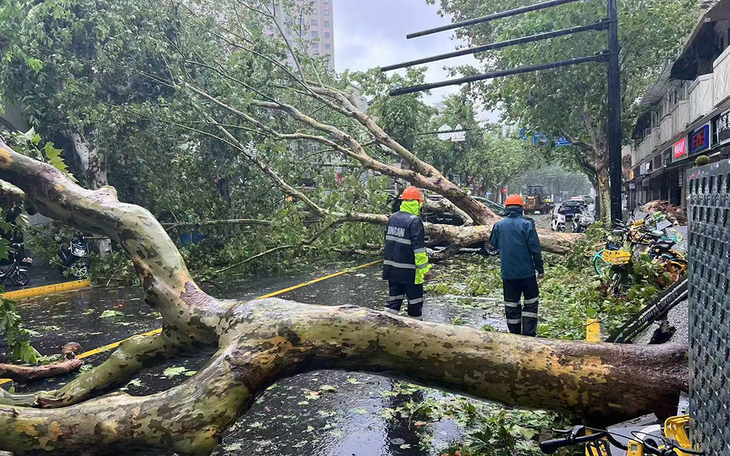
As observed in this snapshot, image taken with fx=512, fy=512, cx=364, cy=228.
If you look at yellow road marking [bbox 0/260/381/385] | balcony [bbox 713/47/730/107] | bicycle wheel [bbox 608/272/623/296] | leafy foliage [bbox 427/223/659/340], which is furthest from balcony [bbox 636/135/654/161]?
bicycle wheel [bbox 608/272/623/296]

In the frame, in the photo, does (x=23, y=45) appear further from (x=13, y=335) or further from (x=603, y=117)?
(x=603, y=117)

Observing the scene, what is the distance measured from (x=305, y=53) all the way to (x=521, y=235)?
33.4 feet

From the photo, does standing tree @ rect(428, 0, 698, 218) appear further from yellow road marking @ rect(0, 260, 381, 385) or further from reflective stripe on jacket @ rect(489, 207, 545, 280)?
reflective stripe on jacket @ rect(489, 207, 545, 280)

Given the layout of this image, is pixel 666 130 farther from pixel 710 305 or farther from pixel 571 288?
pixel 710 305

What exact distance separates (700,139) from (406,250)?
1491 cm

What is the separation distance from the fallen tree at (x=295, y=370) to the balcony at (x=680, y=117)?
1960 centimetres

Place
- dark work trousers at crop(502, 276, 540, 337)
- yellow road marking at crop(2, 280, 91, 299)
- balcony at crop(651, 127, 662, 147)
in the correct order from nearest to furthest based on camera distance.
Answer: dark work trousers at crop(502, 276, 540, 337)
yellow road marking at crop(2, 280, 91, 299)
balcony at crop(651, 127, 662, 147)

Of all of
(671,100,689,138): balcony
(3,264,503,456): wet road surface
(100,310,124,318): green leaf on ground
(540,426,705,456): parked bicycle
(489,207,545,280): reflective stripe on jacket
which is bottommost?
(3,264,503,456): wet road surface

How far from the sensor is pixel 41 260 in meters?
14.5

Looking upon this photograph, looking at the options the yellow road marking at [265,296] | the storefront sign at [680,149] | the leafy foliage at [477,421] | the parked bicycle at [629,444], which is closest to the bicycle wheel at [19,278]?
the yellow road marking at [265,296]

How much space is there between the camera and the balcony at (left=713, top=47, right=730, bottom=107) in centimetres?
1237

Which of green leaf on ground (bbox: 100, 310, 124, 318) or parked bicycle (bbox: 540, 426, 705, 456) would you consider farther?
green leaf on ground (bbox: 100, 310, 124, 318)

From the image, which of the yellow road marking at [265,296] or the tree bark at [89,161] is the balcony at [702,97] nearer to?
the yellow road marking at [265,296]

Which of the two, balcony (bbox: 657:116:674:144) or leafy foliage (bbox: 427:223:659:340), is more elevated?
balcony (bbox: 657:116:674:144)
